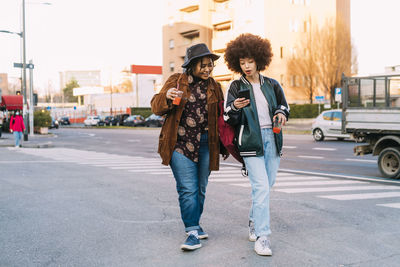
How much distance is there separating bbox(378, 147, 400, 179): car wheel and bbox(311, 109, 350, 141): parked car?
1232cm

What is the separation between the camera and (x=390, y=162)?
9914 mm

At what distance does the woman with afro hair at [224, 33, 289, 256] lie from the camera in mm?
4258

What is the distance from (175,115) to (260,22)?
45114 mm

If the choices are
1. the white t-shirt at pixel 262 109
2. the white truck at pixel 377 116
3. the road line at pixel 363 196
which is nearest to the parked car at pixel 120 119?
the white truck at pixel 377 116

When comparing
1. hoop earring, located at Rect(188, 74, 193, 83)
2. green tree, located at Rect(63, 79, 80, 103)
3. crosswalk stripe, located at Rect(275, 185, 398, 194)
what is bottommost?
crosswalk stripe, located at Rect(275, 185, 398, 194)

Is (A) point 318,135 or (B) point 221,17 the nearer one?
(A) point 318,135

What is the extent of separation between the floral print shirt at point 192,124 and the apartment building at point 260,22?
1590 inches

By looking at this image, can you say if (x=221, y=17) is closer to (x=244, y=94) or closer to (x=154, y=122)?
(x=154, y=122)

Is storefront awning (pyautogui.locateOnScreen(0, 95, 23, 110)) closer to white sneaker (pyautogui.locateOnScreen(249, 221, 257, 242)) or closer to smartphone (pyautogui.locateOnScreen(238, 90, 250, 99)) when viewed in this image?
white sneaker (pyautogui.locateOnScreen(249, 221, 257, 242))

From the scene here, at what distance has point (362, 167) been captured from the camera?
1226 centimetres

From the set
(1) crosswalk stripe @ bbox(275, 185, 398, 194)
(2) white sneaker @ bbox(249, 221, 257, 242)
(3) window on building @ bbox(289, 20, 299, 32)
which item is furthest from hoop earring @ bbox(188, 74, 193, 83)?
(3) window on building @ bbox(289, 20, 299, 32)

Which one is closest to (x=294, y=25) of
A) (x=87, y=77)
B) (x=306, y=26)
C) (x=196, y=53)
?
(x=306, y=26)

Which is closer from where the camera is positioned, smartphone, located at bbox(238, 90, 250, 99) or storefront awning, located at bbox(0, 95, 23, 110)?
smartphone, located at bbox(238, 90, 250, 99)

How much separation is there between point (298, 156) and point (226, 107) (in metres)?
11.6
